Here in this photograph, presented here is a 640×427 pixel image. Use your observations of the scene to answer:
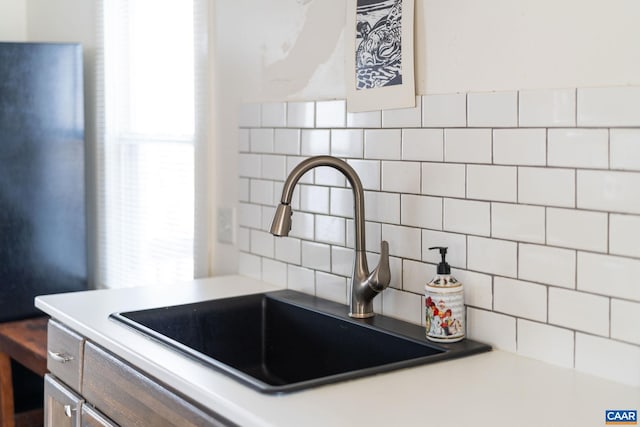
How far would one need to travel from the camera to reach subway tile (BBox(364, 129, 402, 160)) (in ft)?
6.29

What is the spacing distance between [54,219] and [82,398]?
58.3 inches

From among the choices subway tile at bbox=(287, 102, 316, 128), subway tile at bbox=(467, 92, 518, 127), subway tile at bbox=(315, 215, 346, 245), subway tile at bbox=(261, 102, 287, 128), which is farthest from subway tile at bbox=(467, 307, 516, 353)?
subway tile at bbox=(261, 102, 287, 128)

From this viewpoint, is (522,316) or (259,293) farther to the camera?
(259,293)

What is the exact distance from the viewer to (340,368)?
76.4 inches

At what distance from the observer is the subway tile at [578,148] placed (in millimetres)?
1453

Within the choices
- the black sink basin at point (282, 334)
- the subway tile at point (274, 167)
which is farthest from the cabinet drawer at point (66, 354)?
the subway tile at point (274, 167)

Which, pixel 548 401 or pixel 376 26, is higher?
pixel 376 26

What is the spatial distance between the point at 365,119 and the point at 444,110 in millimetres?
283

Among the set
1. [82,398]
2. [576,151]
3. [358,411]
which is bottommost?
[82,398]

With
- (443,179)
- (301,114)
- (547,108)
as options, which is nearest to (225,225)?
(301,114)

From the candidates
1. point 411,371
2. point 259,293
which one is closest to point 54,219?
point 259,293

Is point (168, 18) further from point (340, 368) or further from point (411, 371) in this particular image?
point (411, 371)

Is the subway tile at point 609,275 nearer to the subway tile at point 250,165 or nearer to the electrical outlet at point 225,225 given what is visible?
the subway tile at point 250,165

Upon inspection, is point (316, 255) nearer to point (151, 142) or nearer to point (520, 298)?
point (520, 298)
